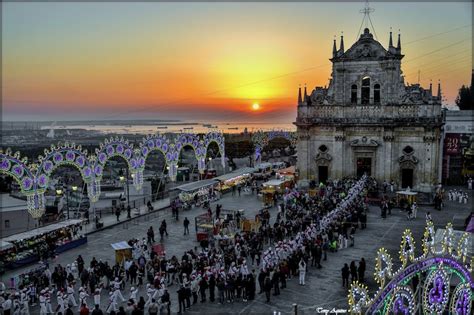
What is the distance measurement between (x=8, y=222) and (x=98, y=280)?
615 inches

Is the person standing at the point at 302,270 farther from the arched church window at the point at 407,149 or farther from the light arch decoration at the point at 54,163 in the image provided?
the arched church window at the point at 407,149

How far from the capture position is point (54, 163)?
1046 inches

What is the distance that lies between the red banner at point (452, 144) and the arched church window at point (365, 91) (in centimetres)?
939

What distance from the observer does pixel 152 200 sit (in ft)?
126

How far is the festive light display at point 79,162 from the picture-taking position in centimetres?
2467

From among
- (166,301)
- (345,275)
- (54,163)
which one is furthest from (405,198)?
(54,163)

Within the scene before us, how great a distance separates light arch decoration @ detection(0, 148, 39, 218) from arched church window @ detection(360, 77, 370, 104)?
28518 millimetres

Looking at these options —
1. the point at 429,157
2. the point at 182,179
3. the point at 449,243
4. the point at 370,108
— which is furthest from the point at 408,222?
the point at 182,179

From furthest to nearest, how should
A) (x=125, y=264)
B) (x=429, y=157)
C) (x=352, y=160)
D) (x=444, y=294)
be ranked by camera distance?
(x=352, y=160) < (x=429, y=157) < (x=125, y=264) < (x=444, y=294)

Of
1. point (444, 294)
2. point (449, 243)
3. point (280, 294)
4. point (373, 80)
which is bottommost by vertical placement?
point (280, 294)

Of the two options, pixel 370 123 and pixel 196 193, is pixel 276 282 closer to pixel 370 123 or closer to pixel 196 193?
pixel 196 193

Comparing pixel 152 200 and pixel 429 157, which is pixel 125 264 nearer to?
pixel 152 200

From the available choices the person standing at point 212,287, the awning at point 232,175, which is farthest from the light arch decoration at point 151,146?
the person standing at point 212,287

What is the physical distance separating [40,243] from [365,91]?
30.2 meters
